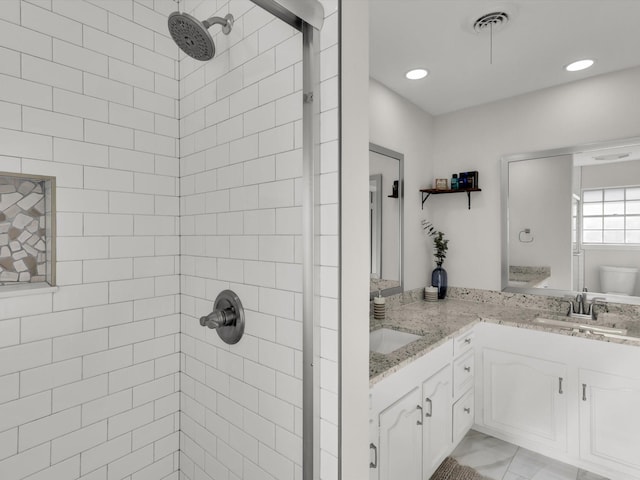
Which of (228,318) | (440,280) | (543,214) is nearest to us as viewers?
(228,318)

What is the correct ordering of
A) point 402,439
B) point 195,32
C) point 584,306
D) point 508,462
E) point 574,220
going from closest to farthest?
point 195,32 → point 402,439 → point 508,462 → point 584,306 → point 574,220

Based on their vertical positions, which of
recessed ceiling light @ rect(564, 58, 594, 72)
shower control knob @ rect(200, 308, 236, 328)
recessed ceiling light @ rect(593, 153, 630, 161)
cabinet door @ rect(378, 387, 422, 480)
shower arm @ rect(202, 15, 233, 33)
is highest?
recessed ceiling light @ rect(564, 58, 594, 72)

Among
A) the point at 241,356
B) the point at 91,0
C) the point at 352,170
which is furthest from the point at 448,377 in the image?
the point at 91,0

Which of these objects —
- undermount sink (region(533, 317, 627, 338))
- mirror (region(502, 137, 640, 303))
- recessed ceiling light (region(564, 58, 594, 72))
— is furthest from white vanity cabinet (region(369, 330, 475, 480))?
recessed ceiling light (region(564, 58, 594, 72))

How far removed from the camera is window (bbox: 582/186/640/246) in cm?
218

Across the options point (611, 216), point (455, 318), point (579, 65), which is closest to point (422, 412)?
point (455, 318)

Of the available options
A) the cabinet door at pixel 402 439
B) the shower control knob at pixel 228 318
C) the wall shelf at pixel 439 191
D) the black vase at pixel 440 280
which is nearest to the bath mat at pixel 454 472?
the cabinet door at pixel 402 439

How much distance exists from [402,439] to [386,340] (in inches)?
22.7

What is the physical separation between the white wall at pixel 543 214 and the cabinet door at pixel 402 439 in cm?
156

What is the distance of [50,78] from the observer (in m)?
1.10

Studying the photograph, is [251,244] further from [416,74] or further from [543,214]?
[543,214]

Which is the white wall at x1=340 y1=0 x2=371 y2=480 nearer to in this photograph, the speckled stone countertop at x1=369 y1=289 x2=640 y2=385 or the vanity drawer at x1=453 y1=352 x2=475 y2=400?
the speckled stone countertop at x1=369 y1=289 x2=640 y2=385

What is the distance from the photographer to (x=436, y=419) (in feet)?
5.87

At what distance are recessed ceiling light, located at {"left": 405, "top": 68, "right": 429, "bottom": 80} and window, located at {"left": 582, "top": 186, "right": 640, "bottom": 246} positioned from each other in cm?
139
